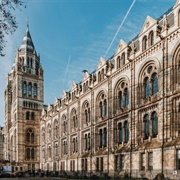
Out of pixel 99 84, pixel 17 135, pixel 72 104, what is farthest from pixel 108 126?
pixel 17 135

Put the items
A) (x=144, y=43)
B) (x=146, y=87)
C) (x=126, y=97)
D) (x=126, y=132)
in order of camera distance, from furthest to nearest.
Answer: (x=126, y=97) → (x=126, y=132) → (x=144, y=43) → (x=146, y=87)

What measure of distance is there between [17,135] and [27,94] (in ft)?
41.4

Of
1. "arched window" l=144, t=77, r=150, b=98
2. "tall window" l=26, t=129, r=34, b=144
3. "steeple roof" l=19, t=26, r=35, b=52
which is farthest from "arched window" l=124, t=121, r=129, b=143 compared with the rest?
"steeple roof" l=19, t=26, r=35, b=52

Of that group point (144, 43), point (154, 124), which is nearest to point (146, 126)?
point (154, 124)

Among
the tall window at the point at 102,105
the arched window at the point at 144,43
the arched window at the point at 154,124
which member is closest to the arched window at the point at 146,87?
the arched window at the point at 154,124

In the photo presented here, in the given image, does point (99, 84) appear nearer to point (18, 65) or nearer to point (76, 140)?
point (76, 140)

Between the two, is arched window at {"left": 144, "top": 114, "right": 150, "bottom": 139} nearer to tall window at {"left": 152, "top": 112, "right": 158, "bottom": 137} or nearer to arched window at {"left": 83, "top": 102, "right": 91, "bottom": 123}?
tall window at {"left": 152, "top": 112, "right": 158, "bottom": 137}

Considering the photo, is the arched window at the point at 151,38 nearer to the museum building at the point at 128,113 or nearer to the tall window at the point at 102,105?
the museum building at the point at 128,113

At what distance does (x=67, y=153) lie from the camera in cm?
5984

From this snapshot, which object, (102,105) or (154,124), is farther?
(102,105)

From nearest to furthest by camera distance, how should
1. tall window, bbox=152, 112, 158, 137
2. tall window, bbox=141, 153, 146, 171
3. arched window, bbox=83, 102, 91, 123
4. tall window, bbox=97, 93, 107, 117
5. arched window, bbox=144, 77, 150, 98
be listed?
1. tall window, bbox=152, 112, 158, 137
2. tall window, bbox=141, 153, 146, 171
3. arched window, bbox=144, 77, 150, 98
4. tall window, bbox=97, 93, 107, 117
5. arched window, bbox=83, 102, 91, 123

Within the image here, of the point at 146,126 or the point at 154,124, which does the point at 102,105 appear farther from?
the point at 154,124

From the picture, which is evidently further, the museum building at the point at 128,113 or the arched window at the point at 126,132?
the arched window at the point at 126,132

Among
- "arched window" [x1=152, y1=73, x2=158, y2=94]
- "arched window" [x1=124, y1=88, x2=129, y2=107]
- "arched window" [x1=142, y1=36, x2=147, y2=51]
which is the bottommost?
"arched window" [x1=124, y1=88, x2=129, y2=107]
